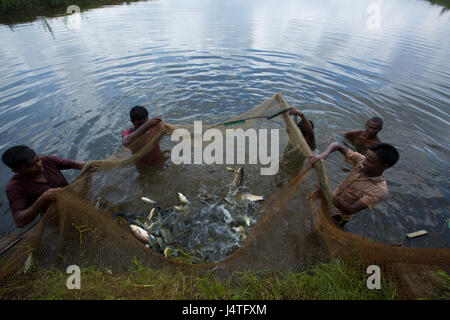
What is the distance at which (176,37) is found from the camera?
1633cm

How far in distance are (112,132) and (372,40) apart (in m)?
20.6

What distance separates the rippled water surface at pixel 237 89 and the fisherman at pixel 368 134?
70 cm

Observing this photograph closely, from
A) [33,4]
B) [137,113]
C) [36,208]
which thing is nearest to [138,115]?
[137,113]

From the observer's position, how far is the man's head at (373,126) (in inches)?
201

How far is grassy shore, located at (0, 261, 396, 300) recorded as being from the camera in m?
2.32

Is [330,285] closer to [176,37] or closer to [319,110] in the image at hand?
[319,110]

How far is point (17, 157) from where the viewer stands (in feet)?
8.95

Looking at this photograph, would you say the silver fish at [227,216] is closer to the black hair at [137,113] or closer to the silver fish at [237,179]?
the silver fish at [237,179]

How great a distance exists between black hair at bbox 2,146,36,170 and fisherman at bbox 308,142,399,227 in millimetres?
4042

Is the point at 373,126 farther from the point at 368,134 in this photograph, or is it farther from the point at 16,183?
the point at 16,183

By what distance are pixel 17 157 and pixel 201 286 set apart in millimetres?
2954

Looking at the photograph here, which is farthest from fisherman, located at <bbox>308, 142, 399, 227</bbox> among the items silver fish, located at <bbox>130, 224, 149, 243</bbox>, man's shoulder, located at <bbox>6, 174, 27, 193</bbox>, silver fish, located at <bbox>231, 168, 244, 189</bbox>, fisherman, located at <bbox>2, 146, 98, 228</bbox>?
man's shoulder, located at <bbox>6, 174, 27, 193</bbox>

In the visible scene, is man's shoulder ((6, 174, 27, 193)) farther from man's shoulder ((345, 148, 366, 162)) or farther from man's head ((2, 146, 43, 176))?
man's shoulder ((345, 148, 366, 162))
